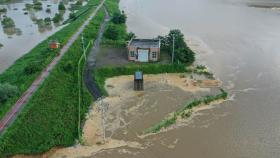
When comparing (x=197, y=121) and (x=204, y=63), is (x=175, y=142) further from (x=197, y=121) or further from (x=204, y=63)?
(x=204, y=63)

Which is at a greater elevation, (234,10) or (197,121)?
(234,10)

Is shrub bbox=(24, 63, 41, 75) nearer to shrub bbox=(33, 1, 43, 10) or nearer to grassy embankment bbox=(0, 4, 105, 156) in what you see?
grassy embankment bbox=(0, 4, 105, 156)

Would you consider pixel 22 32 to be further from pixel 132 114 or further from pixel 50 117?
pixel 132 114

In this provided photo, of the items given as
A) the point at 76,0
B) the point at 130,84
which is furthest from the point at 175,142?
the point at 76,0

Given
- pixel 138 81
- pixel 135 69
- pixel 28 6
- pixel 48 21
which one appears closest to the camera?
pixel 138 81

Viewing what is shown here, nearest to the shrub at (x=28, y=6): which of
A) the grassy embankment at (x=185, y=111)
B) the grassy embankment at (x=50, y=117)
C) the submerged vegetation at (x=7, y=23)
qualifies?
the submerged vegetation at (x=7, y=23)

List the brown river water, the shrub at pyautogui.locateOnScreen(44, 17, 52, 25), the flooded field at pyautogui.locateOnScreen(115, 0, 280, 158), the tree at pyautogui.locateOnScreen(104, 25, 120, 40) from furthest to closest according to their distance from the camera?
the shrub at pyautogui.locateOnScreen(44, 17, 52, 25) → the tree at pyautogui.locateOnScreen(104, 25, 120, 40) → the flooded field at pyautogui.locateOnScreen(115, 0, 280, 158) → the brown river water

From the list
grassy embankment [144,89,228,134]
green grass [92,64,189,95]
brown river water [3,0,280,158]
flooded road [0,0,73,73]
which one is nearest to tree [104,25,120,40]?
brown river water [3,0,280,158]

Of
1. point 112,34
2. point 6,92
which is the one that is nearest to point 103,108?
point 6,92
